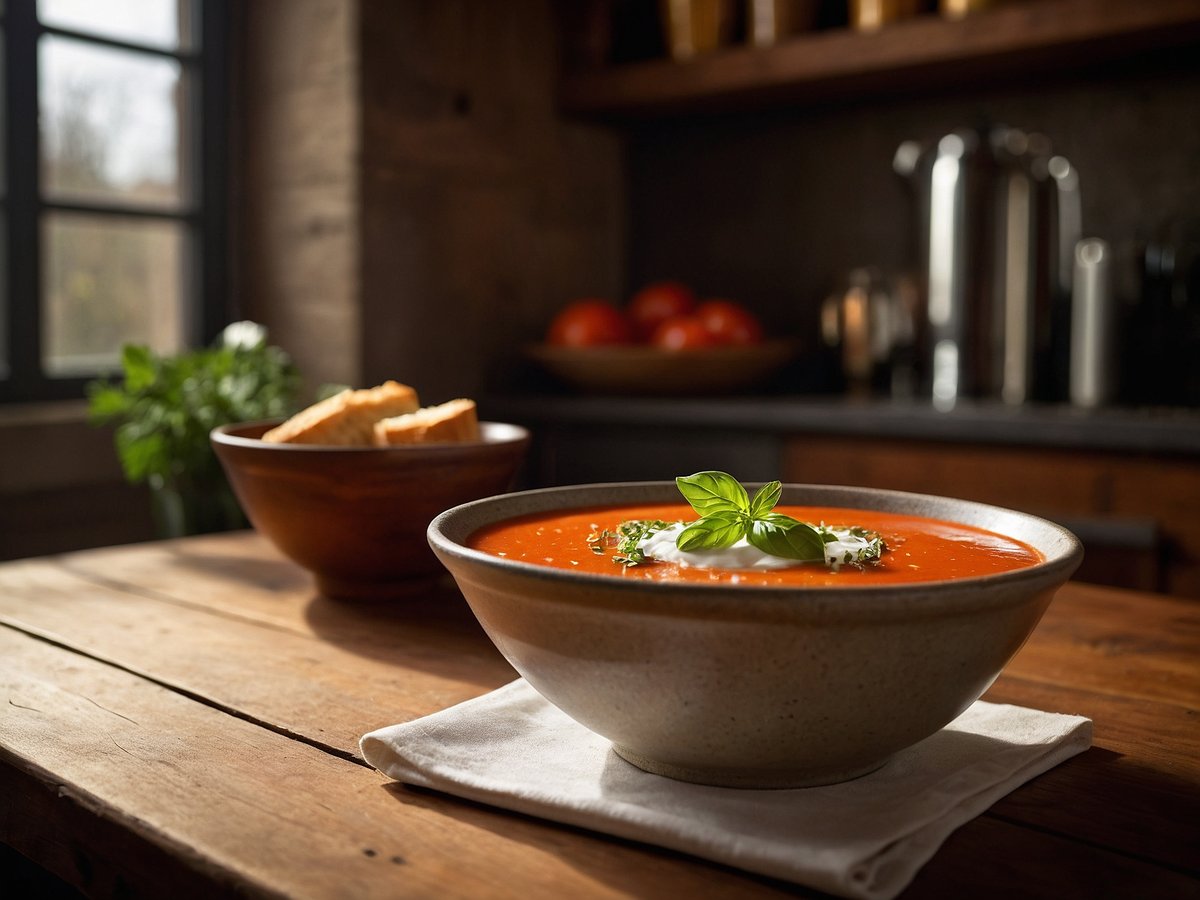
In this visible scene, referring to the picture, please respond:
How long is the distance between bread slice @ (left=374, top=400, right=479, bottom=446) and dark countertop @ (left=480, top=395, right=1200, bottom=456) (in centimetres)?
136

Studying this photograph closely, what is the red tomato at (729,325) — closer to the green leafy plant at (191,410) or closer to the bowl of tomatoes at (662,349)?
the bowl of tomatoes at (662,349)

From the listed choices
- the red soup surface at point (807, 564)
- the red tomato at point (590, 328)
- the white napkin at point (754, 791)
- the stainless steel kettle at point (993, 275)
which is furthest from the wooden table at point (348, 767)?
the red tomato at point (590, 328)

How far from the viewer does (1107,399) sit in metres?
2.34

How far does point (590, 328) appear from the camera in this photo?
277 cm

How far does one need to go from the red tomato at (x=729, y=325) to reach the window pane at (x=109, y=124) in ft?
4.25

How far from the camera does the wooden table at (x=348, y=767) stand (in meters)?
0.54

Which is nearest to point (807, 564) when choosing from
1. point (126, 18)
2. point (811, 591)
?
point (811, 591)

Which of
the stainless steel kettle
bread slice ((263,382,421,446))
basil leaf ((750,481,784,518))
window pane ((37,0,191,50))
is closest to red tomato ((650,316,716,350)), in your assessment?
the stainless steel kettle

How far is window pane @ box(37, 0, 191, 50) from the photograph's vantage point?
2.50m

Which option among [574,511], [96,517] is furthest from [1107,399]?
[96,517]

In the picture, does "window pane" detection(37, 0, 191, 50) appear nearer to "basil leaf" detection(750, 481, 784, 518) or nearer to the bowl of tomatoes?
the bowl of tomatoes

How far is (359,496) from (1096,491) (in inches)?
60.6

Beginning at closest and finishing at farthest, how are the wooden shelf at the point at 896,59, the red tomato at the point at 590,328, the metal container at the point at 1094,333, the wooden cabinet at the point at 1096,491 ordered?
the wooden cabinet at the point at 1096,491
the wooden shelf at the point at 896,59
the metal container at the point at 1094,333
the red tomato at the point at 590,328

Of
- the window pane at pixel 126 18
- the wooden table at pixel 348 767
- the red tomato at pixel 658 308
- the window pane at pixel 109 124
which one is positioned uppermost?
the window pane at pixel 126 18
